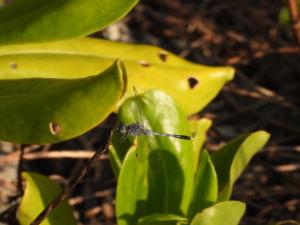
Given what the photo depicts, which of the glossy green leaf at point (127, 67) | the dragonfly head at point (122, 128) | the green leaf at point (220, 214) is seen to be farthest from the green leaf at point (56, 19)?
the green leaf at point (220, 214)

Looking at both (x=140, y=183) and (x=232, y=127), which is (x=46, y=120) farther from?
(x=232, y=127)

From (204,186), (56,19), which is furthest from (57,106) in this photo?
(204,186)

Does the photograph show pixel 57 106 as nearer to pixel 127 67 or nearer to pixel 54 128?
pixel 54 128

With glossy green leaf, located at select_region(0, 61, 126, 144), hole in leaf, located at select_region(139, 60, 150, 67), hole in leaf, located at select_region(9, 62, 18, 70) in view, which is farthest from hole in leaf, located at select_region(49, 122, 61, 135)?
hole in leaf, located at select_region(139, 60, 150, 67)

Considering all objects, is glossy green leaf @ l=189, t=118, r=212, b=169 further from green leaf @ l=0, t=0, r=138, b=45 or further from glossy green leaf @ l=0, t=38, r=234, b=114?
green leaf @ l=0, t=0, r=138, b=45

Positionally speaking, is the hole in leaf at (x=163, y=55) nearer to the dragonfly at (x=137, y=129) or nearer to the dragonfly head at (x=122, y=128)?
the dragonfly at (x=137, y=129)

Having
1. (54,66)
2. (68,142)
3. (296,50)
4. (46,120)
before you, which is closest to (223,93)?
(296,50)
